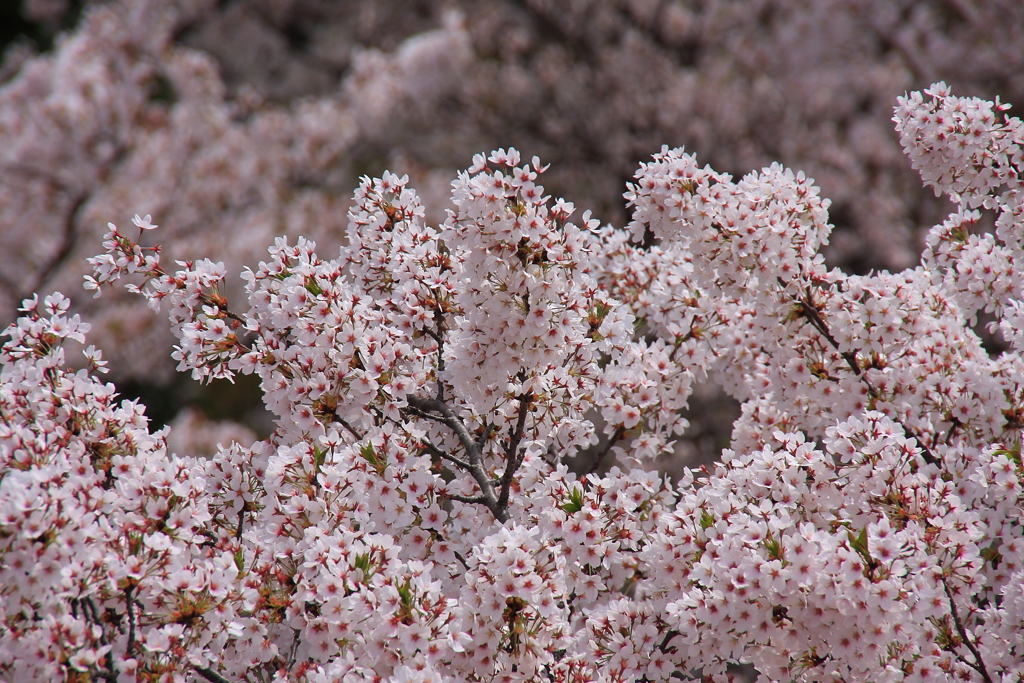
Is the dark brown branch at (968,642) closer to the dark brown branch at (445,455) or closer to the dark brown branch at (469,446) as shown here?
the dark brown branch at (469,446)

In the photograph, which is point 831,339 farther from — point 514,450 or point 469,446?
point 469,446

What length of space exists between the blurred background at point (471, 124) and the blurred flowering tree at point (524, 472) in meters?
7.74

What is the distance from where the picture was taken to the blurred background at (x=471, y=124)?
488 inches

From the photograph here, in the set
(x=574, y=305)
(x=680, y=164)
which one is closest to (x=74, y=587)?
(x=574, y=305)

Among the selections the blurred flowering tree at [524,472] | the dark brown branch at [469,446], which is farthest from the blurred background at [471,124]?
the dark brown branch at [469,446]

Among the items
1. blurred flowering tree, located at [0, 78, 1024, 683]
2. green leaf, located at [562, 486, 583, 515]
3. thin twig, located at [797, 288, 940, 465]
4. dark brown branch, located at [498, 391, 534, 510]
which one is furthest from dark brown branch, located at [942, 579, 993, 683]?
dark brown branch, located at [498, 391, 534, 510]

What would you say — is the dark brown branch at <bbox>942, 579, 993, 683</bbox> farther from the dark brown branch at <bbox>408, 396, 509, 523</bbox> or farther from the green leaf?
the dark brown branch at <bbox>408, 396, 509, 523</bbox>

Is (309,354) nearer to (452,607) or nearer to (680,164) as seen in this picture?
(452,607)

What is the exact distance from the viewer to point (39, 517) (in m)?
2.30

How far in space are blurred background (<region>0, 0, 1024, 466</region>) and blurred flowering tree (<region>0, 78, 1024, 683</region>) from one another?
7.74 metres

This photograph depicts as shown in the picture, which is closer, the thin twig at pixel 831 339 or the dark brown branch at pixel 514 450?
the dark brown branch at pixel 514 450

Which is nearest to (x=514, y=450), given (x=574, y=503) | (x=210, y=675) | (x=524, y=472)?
(x=524, y=472)

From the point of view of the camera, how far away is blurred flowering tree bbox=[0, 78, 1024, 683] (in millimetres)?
2520

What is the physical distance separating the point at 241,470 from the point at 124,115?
1094cm
